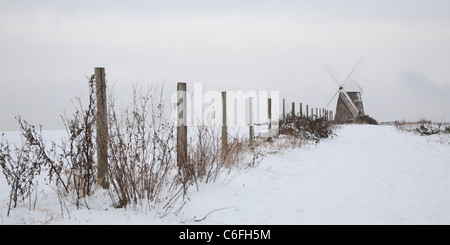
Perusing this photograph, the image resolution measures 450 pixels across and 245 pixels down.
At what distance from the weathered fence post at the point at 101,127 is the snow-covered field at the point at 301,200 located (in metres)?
0.26

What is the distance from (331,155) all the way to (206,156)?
5543mm

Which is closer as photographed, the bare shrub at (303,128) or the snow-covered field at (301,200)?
the snow-covered field at (301,200)

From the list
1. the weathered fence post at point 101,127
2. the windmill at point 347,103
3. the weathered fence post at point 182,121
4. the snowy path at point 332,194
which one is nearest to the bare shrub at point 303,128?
the snowy path at point 332,194

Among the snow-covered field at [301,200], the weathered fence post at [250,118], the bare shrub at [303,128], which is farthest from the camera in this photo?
the bare shrub at [303,128]

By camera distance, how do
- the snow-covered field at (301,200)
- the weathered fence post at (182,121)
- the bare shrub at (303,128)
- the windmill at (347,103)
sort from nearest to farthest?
the snow-covered field at (301,200)
the weathered fence post at (182,121)
the bare shrub at (303,128)
the windmill at (347,103)

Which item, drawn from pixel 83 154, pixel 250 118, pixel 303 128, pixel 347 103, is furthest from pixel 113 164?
pixel 347 103

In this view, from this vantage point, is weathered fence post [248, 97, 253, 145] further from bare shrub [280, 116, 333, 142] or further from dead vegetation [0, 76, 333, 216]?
dead vegetation [0, 76, 333, 216]

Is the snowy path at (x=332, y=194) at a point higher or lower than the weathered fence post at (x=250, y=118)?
lower

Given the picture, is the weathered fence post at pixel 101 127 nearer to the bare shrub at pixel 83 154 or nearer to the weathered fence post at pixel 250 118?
the bare shrub at pixel 83 154

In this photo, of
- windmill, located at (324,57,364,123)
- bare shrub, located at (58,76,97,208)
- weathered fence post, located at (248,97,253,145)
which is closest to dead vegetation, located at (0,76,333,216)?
bare shrub, located at (58,76,97,208)

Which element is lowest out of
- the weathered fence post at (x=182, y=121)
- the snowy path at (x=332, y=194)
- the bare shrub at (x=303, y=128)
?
the snowy path at (x=332, y=194)

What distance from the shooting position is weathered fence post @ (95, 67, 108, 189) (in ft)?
13.5

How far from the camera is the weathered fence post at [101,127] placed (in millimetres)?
4117
